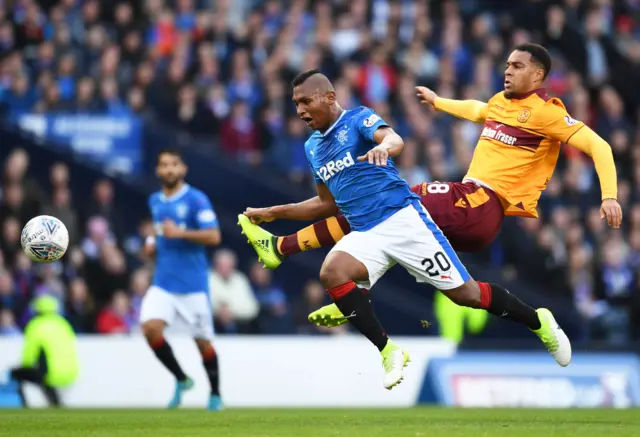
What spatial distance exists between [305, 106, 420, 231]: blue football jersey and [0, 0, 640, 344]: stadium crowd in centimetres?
640

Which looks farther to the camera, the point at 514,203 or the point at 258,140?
the point at 258,140

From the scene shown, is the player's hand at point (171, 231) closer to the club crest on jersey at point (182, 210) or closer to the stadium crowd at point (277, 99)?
the club crest on jersey at point (182, 210)

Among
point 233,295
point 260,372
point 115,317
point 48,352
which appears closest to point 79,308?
point 115,317

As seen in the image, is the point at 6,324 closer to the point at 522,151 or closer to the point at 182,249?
the point at 182,249

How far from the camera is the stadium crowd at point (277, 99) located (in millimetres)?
16312

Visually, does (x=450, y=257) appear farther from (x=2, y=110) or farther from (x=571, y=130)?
(x=2, y=110)

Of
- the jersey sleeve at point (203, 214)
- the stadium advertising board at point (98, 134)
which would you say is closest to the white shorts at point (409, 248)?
the jersey sleeve at point (203, 214)

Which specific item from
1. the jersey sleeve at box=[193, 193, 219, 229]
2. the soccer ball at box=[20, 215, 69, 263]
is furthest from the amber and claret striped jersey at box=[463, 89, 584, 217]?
the jersey sleeve at box=[193, 193, 219, 229]

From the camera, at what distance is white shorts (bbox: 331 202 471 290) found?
980cm

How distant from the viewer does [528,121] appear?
33.7 ft

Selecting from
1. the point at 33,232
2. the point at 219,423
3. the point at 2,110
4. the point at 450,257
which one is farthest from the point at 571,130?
the point at 2,110

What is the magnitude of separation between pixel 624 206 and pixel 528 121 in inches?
406

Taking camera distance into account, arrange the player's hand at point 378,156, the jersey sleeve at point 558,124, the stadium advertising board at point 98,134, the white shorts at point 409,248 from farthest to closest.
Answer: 1. the stadium advertising board at point 98,134
2. the jersey sleeve at point 558,124
3. the white shorts at point 409,248
4. the player's hand at point 378,156

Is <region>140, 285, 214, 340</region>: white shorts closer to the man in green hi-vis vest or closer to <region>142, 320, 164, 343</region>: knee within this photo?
<region>142, 320, 164, 343</region>: knee
